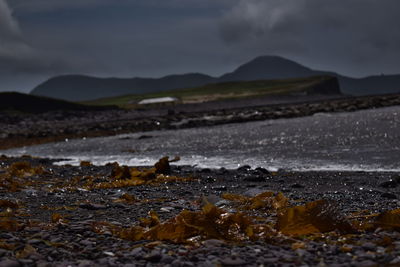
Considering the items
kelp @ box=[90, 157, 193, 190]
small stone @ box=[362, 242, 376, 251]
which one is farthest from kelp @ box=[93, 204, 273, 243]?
kelp @ box=[90, 157, 193, 190]

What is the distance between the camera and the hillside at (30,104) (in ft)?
292

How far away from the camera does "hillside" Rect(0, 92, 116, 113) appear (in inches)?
3506

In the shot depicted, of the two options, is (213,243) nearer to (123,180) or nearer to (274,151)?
(123,180)

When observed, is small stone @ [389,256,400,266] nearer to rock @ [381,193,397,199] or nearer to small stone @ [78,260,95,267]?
small stone @ [78,260,95,267]

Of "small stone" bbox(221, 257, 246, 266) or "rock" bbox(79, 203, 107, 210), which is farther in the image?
"rock" bbox(79, 203, 107, 210)

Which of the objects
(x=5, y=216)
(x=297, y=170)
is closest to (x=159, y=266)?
(x=5, y=216)

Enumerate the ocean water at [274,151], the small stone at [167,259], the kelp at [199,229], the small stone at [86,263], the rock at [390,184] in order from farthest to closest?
1. the ocean water at [274,151]
2. the rock at [390,184]
3. the kelp at [199,229]
4. the small stone at [167,259]
5. the small stone at [86,263]

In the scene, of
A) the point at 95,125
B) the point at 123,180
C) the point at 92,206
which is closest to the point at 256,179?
the point at 123,180

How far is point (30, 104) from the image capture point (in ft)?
302

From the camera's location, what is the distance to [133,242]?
7.84m

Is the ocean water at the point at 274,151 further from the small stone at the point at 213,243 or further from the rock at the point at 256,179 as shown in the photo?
the small stone at the point at 213,243

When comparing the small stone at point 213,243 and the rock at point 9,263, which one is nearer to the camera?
the rock at point 9,263

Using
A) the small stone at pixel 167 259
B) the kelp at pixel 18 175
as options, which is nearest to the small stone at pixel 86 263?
the small stone at pixel 167 259

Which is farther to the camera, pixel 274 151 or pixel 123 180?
pixel 274 151
